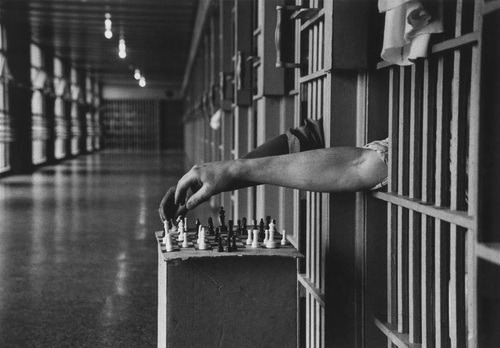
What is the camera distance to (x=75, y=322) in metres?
3.77

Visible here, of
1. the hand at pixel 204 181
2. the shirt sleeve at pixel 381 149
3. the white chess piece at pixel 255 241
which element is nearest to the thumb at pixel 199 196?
the hand at pixel 204 181

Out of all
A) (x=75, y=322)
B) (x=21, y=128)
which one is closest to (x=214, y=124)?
(x=75, y=322)

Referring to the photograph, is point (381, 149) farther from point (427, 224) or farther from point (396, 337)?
point (396, 337)

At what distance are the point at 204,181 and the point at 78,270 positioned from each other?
Answer: 3.39 meters

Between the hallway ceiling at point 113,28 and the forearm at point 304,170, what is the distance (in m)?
10.9

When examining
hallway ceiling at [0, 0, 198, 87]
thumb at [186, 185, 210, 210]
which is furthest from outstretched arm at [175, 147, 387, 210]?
hallway ceiling at [0, 0, 198, 87]

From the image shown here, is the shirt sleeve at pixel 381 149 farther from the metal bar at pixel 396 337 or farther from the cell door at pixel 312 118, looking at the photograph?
the metal bar at pixel 396 337

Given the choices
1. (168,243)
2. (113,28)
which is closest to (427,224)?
(168,243)

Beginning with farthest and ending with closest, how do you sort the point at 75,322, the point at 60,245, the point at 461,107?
the point at 60,245 → the point at 75,322 → the point at 461,107

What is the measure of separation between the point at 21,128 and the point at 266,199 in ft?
38.5

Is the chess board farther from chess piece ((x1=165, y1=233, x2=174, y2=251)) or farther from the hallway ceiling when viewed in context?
the hallway ceiling

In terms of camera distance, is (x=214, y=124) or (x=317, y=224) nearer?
(x=317, y=224)

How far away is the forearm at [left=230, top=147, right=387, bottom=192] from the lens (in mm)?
2121

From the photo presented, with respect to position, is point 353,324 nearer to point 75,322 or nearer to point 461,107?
point 461,107
